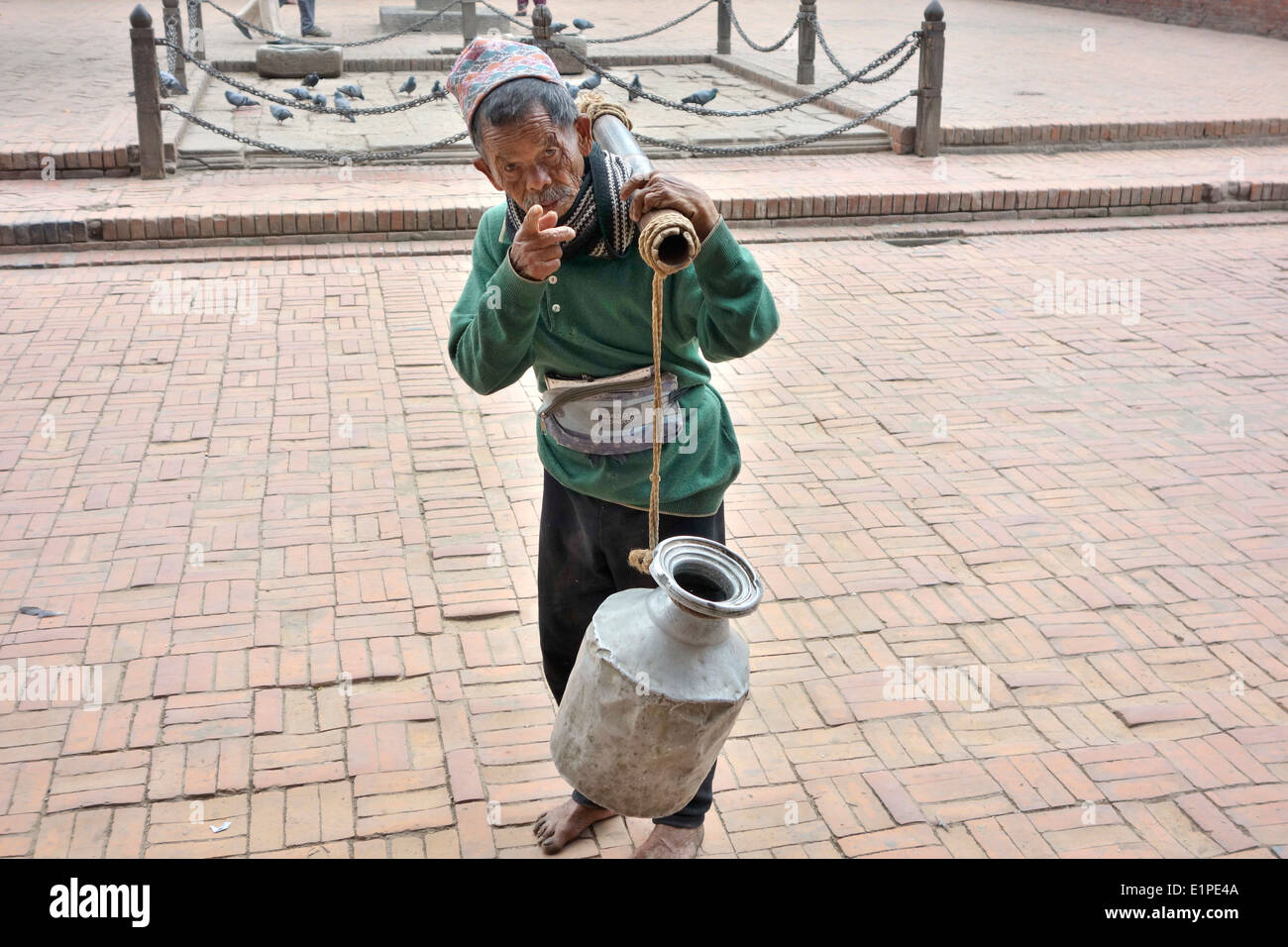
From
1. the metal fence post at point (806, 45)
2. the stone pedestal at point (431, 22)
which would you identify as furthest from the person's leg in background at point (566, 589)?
the stone pedestal at point (431, 22)

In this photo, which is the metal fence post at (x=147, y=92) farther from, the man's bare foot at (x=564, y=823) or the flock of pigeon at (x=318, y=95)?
the man's bare foot at (x=564, y=823)

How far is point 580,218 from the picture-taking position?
2.26 meters

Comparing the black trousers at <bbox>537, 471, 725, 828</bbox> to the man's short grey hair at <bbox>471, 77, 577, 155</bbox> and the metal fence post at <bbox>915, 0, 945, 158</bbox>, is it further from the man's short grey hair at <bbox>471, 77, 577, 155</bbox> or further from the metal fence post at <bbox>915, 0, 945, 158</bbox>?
the metal fence post at <bbox>915, 0, 945, 158</bbox>

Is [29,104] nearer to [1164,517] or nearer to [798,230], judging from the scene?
[798,230]

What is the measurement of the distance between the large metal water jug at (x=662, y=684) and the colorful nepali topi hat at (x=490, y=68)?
859 mm

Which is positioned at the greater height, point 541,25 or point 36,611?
point 541,25

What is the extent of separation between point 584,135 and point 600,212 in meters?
0.17

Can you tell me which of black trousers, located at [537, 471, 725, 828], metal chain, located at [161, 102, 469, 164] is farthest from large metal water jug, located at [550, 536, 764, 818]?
metal chain, located at [161, 102, 469, 164]

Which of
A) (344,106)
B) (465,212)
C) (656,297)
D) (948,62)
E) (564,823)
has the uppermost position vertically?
(656,297)

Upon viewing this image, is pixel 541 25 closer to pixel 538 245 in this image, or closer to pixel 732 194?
pixel 732 194

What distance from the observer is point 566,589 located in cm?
273

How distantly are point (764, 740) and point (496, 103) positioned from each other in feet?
5.94

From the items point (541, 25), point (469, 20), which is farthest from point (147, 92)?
point (469, 20)

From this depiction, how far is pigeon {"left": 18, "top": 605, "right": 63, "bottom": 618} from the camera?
3740mm
